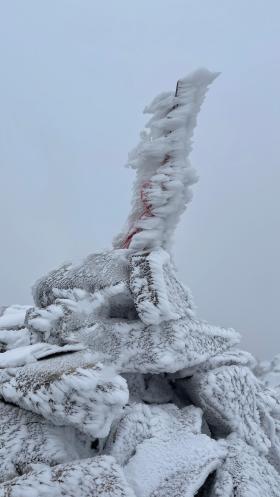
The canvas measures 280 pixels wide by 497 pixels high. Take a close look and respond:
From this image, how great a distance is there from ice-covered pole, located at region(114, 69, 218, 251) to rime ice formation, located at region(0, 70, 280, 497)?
0.03 m

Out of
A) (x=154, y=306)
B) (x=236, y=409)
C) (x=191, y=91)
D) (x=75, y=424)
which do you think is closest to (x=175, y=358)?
(x=154, y=306)

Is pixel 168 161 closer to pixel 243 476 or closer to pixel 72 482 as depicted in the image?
pixel 243 476

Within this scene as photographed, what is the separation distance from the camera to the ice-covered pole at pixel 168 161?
33.8 ft

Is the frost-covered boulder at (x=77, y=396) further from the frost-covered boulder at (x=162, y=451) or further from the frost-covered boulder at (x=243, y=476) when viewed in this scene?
the frost-covered boulder at (x=243, y=476)

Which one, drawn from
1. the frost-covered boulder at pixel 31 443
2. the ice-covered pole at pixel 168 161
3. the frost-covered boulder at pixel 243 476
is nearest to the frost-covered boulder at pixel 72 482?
the frost-covered boulder at pixel 31 443

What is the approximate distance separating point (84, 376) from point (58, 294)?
149 inches

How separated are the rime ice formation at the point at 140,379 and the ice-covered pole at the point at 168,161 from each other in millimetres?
29

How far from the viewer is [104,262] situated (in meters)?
9.94

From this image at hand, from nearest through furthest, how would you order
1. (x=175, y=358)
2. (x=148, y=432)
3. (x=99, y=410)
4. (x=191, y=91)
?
(x=99, y=410)
(x=148, y=432)
(x=175, y=358)
(x=191, y=91)

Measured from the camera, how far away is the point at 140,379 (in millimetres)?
8820

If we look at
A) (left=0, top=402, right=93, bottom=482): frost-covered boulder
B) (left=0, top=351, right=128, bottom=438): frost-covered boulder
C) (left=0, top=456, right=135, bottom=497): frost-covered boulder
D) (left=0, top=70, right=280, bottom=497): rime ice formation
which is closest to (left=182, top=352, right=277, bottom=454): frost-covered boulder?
(left=0, top=70, right=280, bottom=497): rime ice formation

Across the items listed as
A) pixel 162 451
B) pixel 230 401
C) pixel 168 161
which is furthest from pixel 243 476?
pixel 168 161

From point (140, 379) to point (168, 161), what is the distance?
535 centimetres

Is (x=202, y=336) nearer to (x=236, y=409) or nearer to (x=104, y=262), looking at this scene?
(x=236, y=409)
